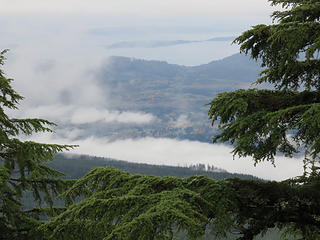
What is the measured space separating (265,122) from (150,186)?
276cm

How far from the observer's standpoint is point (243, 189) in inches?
303

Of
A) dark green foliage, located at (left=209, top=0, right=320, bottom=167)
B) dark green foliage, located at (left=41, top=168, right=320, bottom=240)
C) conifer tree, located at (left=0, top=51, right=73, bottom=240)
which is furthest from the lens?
conifer tree, located at (left=0, top=51, right=73, bottom=240)

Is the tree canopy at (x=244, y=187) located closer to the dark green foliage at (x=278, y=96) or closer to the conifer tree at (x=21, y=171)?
the dark green foliage at (x=278, y=96)

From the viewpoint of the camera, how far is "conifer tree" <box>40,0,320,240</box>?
6.15 m

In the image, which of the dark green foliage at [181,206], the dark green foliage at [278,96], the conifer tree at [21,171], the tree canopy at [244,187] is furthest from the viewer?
the conifer tree at [21,171]

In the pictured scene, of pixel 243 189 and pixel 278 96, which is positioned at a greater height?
pixel 278 96

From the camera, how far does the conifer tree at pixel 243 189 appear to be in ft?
20.2

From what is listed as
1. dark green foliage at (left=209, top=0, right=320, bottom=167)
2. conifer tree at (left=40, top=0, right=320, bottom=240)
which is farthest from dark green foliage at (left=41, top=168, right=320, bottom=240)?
dark green foliage at (left=209, top=0, right=320, bottom=167)

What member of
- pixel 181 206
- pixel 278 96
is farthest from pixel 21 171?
pixel 278 96

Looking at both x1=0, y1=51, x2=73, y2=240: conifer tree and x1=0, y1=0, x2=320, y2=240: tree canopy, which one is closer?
x1=0, y1=0, x2=320, y2=240: tree canopy

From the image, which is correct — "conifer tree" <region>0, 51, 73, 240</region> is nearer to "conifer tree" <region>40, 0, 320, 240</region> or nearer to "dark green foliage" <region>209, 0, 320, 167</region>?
"conifer tree" <region>40, 0, 320, 240</region>

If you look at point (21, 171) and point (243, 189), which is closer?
point (243, 189)

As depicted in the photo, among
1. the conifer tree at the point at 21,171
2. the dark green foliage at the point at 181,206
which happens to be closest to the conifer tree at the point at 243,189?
the dark green foliage at the point at 181,206

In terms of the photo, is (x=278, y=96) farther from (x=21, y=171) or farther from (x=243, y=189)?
(x=21, y=171)
